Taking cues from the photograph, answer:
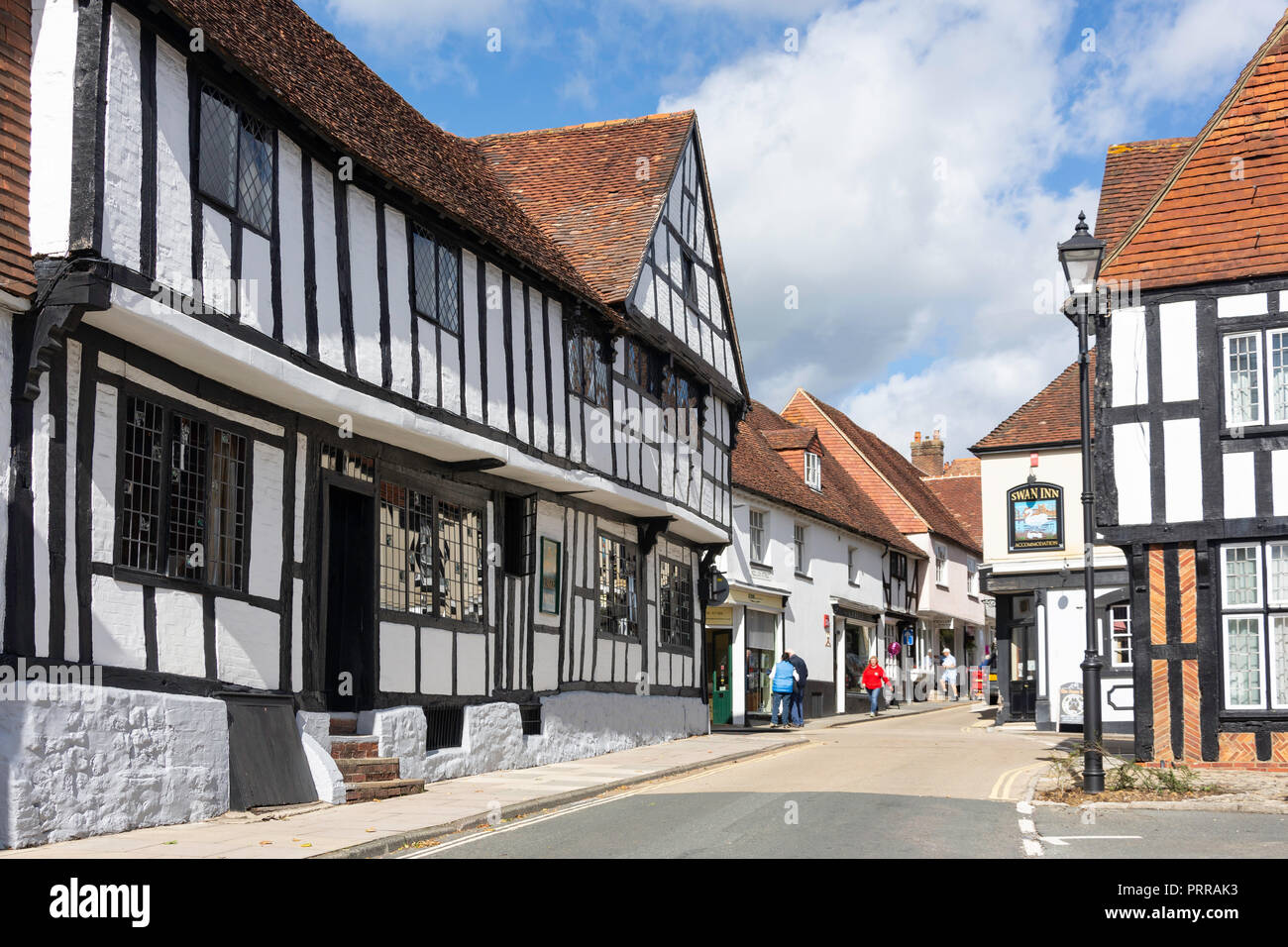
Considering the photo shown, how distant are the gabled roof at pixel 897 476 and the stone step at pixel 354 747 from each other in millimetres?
35156

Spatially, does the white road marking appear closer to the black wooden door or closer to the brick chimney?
the black wooden door

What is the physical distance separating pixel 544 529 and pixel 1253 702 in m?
9.54

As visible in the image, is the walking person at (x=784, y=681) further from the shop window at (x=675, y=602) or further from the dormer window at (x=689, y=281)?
the dormer window at (x=689, y=281)

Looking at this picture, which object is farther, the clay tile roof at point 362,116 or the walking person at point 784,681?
the walking person at point 784,681

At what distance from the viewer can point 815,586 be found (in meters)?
36.7

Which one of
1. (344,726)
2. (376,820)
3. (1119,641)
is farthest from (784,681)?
(376,820)

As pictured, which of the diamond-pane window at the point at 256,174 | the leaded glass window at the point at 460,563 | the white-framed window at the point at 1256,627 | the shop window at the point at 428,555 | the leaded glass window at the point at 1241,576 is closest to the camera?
the diamond-pane window at the point at 256,174

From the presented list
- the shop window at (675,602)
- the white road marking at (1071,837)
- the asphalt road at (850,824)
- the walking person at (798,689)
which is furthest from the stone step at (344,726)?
the walking person at (798,689)

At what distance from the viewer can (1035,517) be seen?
98.6ft

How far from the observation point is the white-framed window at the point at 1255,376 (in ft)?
55.6

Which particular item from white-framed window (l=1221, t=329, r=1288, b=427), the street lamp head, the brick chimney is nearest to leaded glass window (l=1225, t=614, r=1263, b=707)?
white-framed window (l=1221, t=329, r=1288, b=427)

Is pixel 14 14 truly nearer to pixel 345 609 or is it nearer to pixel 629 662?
pixel 345 609

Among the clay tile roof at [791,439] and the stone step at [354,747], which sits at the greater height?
the clay tile roof at [791,439]

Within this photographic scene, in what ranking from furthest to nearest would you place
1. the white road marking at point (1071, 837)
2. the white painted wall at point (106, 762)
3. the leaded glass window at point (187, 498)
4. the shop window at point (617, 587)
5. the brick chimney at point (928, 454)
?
the brick chimney at point (928, 454) → the shop window at point (617, 587) → the leaded glass window at point (187, 498) → the white road marking at point (1071, 837) → the white painted wall at point (106, 762)
